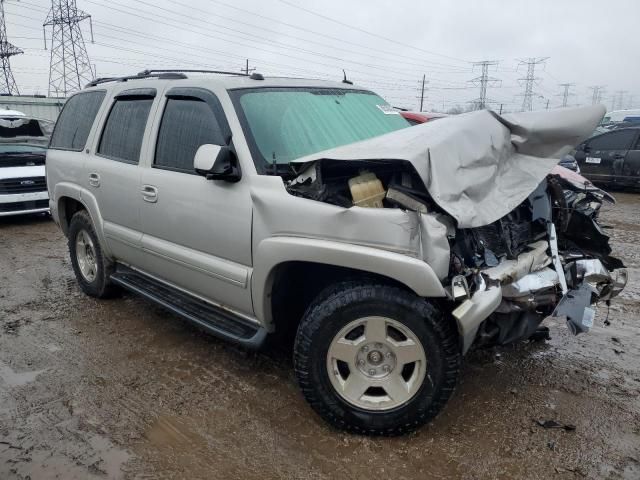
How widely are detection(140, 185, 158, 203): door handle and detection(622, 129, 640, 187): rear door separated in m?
10.9

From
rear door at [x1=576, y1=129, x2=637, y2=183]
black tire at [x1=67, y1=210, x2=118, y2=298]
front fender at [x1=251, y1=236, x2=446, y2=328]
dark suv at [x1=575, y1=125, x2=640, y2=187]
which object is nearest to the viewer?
front fender at [x1=251, y1=236, x2=446, y2=328]

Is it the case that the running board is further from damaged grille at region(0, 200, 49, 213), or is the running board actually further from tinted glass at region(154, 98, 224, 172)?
damaged grille at region(0, 200, 49, 213)

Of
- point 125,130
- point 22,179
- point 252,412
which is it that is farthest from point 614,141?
point 22,179

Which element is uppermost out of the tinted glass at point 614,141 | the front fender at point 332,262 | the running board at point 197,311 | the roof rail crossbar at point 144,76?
the roof rail crossbar at point 144,76

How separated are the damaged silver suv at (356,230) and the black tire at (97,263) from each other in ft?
2.29

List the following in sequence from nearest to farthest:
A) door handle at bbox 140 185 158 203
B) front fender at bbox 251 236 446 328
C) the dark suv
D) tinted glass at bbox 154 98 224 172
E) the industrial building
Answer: front fender at bbox 251 236 446 328 → tinted glass at bbox 154 98 224 172 → door handle at bbox 140 185 158 203 → the dark suv → the industrial building

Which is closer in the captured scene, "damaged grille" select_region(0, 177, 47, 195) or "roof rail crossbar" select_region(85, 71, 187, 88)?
"roof rail crossbar" select_region(85, 71, 187, 88)

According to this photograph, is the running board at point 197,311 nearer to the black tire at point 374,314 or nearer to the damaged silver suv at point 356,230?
the damaged silver suv at point 356,230

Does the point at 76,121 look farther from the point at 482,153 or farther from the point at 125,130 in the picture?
the point at 482,153

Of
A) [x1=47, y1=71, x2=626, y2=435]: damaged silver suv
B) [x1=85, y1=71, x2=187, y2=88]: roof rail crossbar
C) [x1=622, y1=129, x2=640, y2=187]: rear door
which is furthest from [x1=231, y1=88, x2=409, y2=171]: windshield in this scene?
[x1=622, y1=129, x2=640, y2=187]: rear door

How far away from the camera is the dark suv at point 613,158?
1145cm

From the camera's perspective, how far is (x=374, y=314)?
2779mm

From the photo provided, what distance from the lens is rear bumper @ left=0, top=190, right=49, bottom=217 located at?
26.7 feet

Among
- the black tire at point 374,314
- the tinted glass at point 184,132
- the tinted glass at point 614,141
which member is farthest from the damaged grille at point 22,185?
the tinted glass at point 614,141
